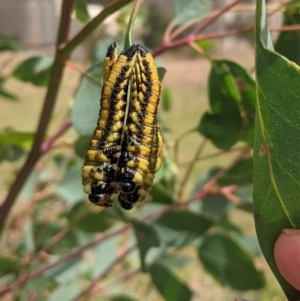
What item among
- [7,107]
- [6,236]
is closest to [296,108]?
[6,236]

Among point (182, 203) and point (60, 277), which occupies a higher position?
point (182, 203)

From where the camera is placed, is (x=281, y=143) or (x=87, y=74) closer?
(x=281, y=143)

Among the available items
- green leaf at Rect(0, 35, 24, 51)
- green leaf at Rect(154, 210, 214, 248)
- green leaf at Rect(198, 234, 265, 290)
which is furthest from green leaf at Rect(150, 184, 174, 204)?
green leaf at Rect(0, 35, 24, 51)

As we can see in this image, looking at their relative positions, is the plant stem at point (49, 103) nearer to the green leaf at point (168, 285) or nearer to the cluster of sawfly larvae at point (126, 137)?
the cluster of sawfly larvae at point (126, 137)

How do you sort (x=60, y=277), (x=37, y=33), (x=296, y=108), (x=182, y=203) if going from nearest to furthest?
(x=296, y=108) < (x=182, y=203) < (x=60, y=277) < (x=37, y=33)

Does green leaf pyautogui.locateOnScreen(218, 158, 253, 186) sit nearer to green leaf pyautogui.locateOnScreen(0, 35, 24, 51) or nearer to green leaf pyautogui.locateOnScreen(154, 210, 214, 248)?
green leaf pyautogui.locateOnScreen(154, 210, 214, 248)

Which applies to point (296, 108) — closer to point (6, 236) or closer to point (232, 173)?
point (232, 173)

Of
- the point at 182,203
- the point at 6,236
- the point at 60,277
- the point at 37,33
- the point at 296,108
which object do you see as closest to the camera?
the point at 296,108

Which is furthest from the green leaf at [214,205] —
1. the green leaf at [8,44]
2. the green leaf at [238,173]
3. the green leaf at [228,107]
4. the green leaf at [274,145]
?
the green leaf at [274,145]
